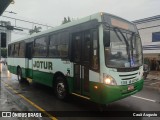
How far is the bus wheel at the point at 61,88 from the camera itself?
29.6 feet

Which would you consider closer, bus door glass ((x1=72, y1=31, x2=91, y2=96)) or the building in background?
bus door glass ((x1=72, y1=31, x2=91, y2=96))

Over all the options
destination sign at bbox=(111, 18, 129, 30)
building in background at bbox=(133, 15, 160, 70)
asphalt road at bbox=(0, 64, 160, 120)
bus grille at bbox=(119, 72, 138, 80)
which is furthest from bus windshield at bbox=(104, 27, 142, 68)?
building in background at bbox=(133, 15, 160, 70)

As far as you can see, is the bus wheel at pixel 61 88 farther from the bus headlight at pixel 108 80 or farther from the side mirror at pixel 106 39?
the side mirror at pixel 106 39

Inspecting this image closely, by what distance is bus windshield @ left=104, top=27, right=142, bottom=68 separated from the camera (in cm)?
695

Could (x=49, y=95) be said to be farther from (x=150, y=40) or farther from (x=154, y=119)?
(x=150, y=40)

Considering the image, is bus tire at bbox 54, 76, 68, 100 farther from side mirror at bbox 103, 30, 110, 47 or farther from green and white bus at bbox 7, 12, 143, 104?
side mirror at bbox 103, 30, 110, 47

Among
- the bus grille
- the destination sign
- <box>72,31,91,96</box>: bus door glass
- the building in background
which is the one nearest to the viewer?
the bus grille

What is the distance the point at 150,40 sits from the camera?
28.4 m

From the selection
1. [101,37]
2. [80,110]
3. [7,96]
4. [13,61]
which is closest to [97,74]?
[101,37]

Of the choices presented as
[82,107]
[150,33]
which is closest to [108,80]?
[82,107]

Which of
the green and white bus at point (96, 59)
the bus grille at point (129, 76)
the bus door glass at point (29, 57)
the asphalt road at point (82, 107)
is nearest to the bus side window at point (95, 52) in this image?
the green and white bus at point (96, 59)

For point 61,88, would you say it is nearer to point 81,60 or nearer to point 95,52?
point 81,60

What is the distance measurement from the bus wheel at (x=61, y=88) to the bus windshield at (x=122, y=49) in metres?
2.72

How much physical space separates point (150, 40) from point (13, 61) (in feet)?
60.1
